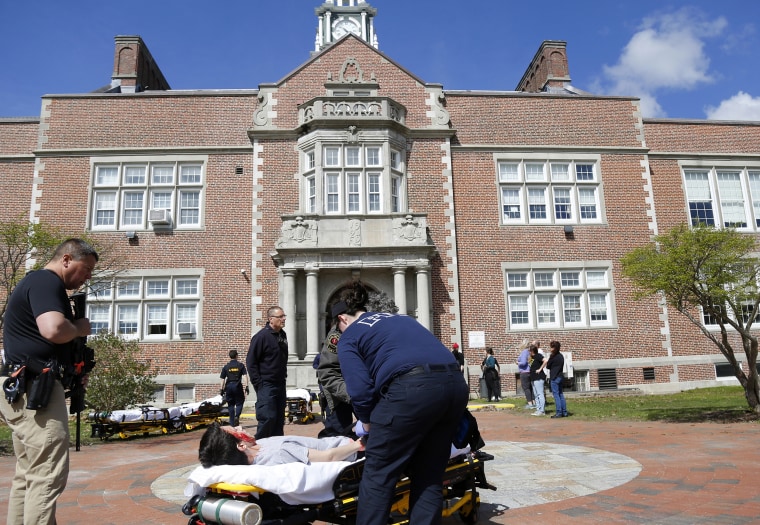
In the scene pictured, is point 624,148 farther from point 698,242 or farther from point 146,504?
point 146,504

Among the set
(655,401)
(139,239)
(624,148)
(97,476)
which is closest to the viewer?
(97,476)

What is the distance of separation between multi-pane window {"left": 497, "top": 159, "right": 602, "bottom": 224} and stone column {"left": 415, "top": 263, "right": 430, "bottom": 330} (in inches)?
160

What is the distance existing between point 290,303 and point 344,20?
48973 mm

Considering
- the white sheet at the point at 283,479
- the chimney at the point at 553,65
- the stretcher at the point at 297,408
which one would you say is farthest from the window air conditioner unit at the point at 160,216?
the chimney at the point at 553,65

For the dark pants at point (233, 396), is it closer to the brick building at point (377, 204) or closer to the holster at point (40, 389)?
the brick building at point (377, 204)

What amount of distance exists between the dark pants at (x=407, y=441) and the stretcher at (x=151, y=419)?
9.35 m

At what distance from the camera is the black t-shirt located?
3.38m

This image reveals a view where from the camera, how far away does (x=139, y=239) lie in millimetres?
18000

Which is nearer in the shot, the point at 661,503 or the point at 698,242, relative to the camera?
the point at 661,503

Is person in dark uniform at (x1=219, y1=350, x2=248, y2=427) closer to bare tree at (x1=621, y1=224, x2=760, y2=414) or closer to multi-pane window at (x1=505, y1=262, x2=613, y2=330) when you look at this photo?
bare tree at (x1=621, y1=224, x2=760, y2=414)

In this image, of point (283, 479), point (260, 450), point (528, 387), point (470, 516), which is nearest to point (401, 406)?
point (283, 479)

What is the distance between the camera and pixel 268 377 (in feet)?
22.3

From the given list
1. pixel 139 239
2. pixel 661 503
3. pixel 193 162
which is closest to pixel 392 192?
pixel 193 162

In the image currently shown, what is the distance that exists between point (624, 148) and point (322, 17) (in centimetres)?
4531
